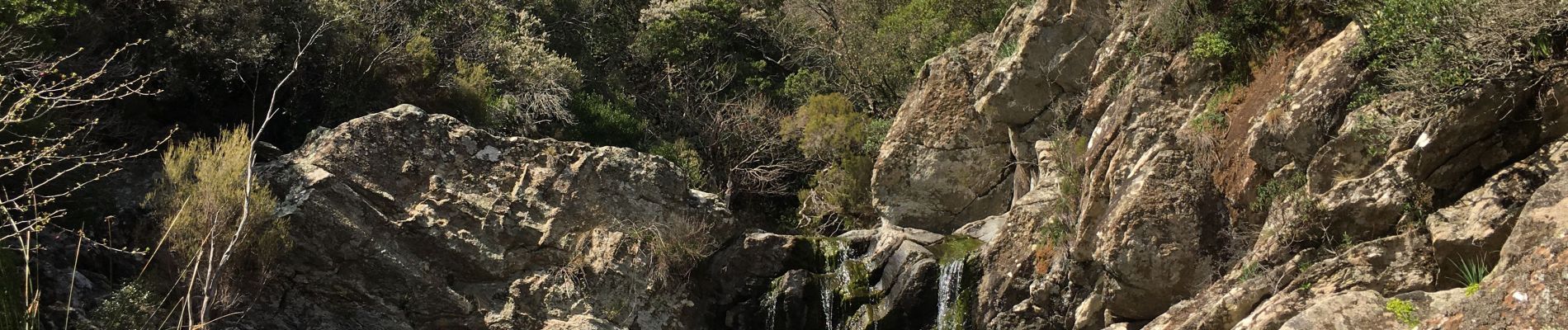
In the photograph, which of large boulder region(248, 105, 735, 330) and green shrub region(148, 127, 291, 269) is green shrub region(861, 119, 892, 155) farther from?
green shrub region(148, 127, 291, 269)

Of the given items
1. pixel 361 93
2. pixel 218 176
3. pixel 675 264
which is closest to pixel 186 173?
pixel 218 176

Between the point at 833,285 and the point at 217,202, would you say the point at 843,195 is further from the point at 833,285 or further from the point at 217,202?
the point at 217,202

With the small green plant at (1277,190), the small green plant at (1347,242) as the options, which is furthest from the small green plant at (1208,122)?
the small green plant at (1347,242)

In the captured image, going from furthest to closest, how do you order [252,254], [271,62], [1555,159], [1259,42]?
1. [271,62]
2. [252,254]
3. [1259,42]
4. [1555,159]

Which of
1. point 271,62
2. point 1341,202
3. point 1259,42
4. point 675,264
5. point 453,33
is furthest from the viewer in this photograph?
point 453,33

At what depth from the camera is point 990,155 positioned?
56.6 ft

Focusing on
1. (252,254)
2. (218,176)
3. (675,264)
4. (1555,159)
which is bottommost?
(675,264)

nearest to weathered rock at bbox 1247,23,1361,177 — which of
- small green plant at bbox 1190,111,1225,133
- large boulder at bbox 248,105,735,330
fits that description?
small green plant at bbox 1190,111,1225,133

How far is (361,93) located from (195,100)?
2.22 meters

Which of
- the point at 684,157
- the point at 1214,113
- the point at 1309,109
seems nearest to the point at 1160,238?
the point at 1214,113

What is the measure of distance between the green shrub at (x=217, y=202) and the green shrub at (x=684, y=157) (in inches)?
324

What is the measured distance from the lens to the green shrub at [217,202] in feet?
41.0

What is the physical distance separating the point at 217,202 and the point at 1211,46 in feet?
35.5

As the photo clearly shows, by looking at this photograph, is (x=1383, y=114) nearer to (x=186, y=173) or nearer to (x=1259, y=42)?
(x=1259, y=42)
